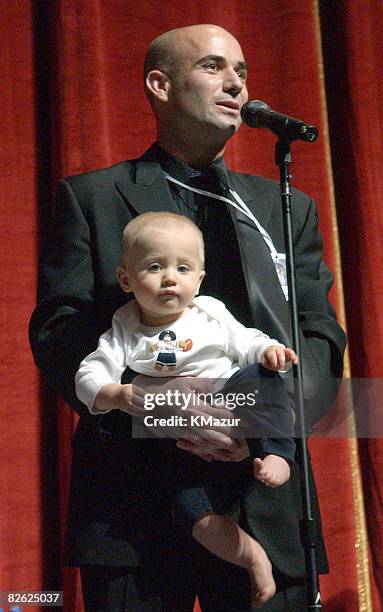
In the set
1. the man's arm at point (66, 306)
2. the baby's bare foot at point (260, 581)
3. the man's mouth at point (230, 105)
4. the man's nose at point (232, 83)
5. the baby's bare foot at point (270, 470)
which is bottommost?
the baby's bare foot at point (260, 581)

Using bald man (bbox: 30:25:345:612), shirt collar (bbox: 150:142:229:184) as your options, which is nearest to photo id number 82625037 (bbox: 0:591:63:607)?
bald man (bbox: 30:25:345:612)

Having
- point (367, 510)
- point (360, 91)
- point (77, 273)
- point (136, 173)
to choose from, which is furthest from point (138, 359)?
point (360, 91)

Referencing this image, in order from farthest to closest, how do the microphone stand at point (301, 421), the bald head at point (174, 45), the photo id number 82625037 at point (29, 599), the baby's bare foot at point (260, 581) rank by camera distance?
the photo id number 82625037 at point (29, 599), the bald head at point (174, 45), the baby's bare foot at point (260, 581), the microphone stand at point (301, 421)

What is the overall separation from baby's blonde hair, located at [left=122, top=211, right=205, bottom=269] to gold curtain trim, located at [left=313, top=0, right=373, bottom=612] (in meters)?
0.87

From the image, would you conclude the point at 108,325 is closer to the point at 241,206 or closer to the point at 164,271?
the point at 164,271

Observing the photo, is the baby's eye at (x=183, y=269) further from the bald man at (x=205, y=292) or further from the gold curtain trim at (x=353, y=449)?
the gold curtain trim at (x=353, y=449)

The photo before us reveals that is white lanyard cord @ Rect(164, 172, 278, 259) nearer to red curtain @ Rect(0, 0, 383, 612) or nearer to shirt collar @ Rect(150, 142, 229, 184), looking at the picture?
shirt collar @ Rect(150, 142, 229, 184)

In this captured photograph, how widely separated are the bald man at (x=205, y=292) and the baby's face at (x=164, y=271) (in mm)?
104

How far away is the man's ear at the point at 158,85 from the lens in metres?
1.74

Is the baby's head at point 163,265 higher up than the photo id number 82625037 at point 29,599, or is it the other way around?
the baby's head at point 163,265

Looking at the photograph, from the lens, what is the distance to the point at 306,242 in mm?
1722

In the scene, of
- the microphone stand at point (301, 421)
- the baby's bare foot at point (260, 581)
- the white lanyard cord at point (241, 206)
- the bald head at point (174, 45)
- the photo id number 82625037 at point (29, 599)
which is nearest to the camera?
the microphone stand at point (301, 421)

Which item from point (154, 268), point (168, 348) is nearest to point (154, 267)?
point (154, 268)

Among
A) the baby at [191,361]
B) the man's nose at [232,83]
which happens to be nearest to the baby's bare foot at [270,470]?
→ the baby at [191,361]
